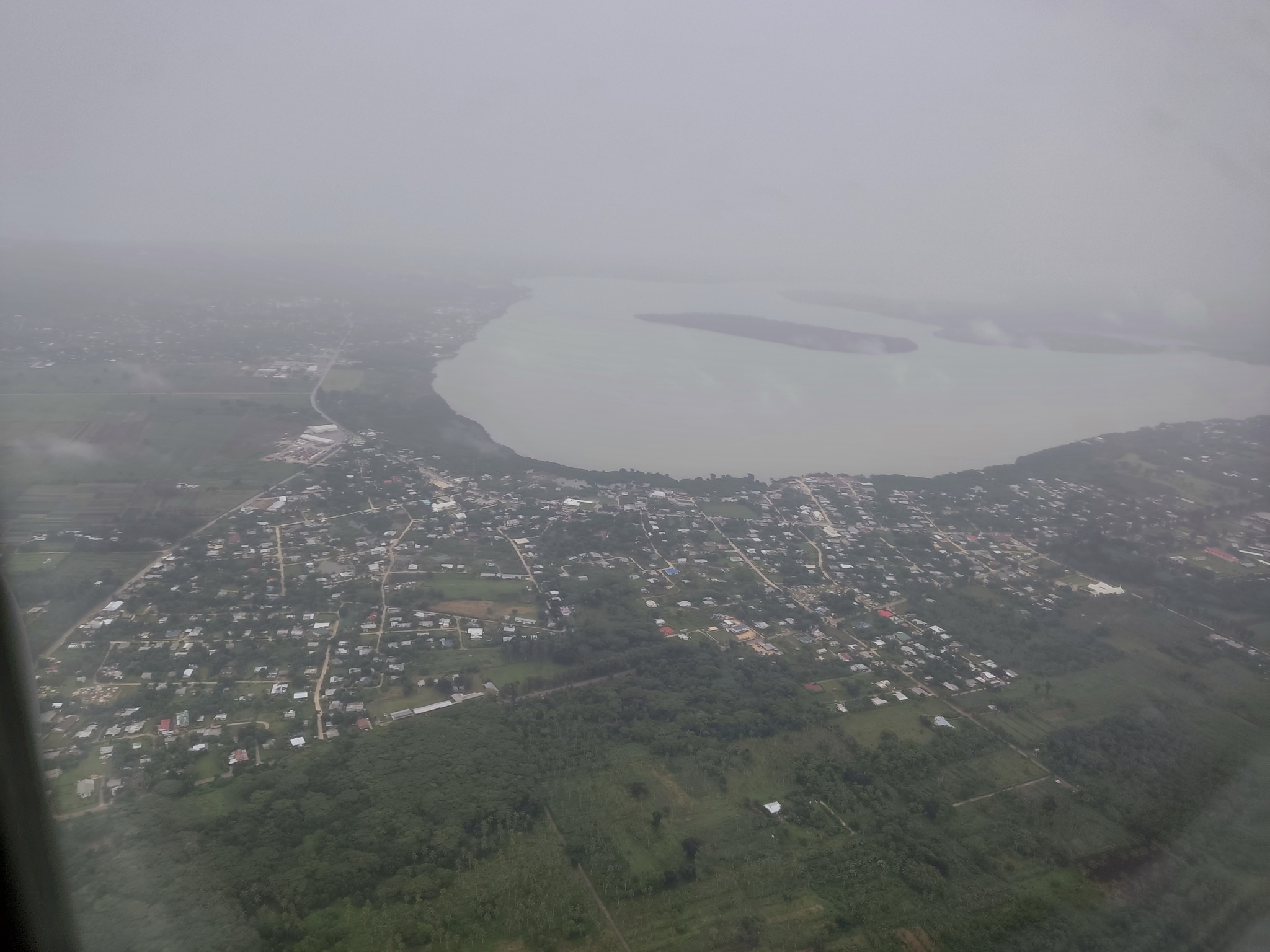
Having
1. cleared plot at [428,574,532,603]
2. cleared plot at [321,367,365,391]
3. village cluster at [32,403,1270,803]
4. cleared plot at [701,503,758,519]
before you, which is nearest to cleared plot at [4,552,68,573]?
village cluster at [32,403,1270,803]

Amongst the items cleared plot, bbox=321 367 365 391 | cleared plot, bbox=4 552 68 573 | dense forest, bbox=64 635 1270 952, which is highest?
cleared plot, bbox=321 367 365 391

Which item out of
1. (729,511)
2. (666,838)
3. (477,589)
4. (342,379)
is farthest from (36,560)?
(342,379)

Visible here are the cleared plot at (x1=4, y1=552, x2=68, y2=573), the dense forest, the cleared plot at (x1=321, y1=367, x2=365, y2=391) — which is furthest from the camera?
the cleared plot at (x1=321, y1=367, x2=365, y2=391)

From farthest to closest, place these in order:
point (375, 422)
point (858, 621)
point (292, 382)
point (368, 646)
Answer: point (292, 382), point (375, 422), point (858, 621), point (368, 646)

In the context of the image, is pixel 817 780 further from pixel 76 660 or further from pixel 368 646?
pixel 76 660

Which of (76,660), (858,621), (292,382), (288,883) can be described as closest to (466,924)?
(288,883)

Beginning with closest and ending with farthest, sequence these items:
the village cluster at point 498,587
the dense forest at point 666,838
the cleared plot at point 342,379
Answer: the dense forest at point 666,838, the village cluster at point 498,587, the cleared plot at point 342,379

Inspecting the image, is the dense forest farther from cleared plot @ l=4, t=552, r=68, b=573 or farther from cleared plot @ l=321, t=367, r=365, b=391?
cleared plot @ l=321, t=367, r=365, b=391

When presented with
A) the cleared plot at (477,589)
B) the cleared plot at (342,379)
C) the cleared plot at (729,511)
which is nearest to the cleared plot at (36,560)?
the cleared plot at (477,589)

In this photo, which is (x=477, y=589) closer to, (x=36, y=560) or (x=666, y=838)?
(x=666, y=838)

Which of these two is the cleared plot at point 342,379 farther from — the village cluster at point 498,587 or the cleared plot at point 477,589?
the cleared plot at point 477,589

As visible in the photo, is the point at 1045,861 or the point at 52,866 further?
the point at 1045,861
